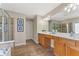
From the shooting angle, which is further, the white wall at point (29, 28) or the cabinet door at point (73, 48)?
the white wall at point (29, 28)

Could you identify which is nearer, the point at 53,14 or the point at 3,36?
the point at 53,14

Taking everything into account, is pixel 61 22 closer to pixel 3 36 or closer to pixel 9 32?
pixel 3 36

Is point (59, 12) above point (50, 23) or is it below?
above

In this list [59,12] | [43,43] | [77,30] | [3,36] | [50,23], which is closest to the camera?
[77,30]

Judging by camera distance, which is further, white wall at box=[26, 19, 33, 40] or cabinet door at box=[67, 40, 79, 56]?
white wall at box=[26, 19, 33, 40]

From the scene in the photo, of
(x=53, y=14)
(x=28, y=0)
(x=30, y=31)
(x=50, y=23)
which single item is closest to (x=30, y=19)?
(x=30, y=31)

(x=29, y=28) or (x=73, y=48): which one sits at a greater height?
(x=29, y=28)

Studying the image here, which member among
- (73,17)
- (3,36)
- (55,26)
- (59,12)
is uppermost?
(59,12)

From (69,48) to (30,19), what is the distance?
121cm

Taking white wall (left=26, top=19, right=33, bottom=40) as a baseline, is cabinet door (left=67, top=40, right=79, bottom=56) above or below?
below

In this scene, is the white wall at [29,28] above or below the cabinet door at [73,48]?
above

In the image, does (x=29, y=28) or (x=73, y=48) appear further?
(x=29, y=28)

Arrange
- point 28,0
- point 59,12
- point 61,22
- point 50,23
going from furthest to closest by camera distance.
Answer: point 59,12 → point 50,23 → point 61,22 → point 28,0

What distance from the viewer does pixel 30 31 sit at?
3.19 meters
